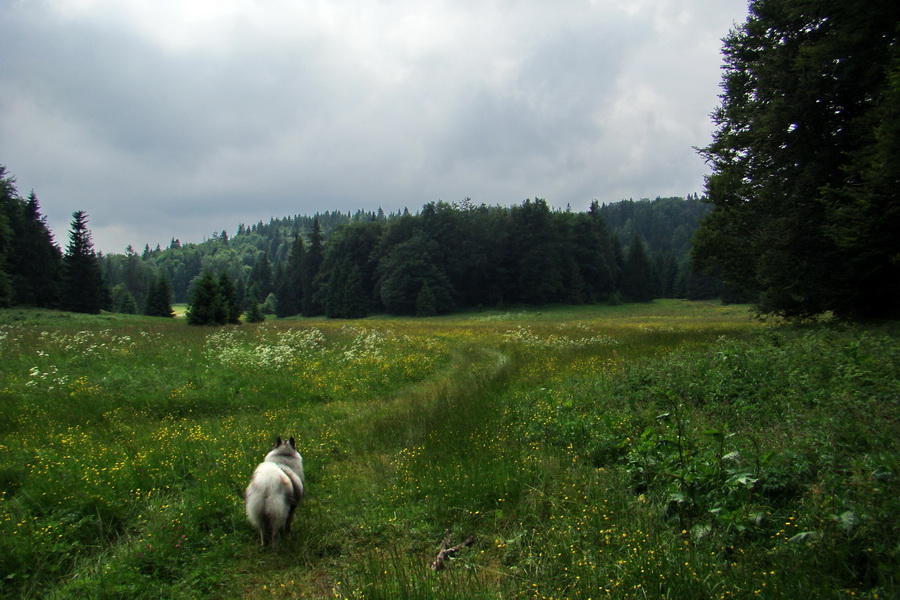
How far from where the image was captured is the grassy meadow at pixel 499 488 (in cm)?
347

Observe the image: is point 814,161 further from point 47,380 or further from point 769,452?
point 47,380

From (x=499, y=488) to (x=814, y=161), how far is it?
1795 centimetres

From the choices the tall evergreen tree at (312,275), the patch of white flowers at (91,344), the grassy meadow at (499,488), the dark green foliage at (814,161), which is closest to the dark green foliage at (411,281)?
the tall evergreen tree at (312,275)

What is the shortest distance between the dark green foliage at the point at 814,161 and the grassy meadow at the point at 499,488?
5590mm

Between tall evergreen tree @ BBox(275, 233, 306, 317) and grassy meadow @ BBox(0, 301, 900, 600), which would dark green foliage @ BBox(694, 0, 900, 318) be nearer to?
grassy meadow @ BBox(0, 301, 900, 600)

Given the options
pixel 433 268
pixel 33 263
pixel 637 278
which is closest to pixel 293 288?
pixel 433 268

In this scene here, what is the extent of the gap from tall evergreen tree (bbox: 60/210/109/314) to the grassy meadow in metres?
59.5

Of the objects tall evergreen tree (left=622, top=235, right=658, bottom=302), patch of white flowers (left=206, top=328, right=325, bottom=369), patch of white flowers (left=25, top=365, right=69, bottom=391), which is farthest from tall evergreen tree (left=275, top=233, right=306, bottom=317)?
patch of white flowers (left=25, top=365, right=69, bottom=391)

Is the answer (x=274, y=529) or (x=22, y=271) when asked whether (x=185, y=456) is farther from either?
(x=22, y=271)

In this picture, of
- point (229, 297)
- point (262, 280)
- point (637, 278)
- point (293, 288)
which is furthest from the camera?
point (262, 280)

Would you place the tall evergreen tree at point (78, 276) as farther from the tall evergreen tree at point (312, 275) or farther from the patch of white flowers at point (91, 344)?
the patch of white flowers at point (91, 344)

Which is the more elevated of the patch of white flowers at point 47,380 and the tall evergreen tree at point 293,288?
the tall evergreen tree at point 293,288

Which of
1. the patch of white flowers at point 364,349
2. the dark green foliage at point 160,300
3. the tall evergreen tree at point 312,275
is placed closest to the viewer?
the patch of white flowers at point 364,349

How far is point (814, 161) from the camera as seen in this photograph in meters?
15.9
